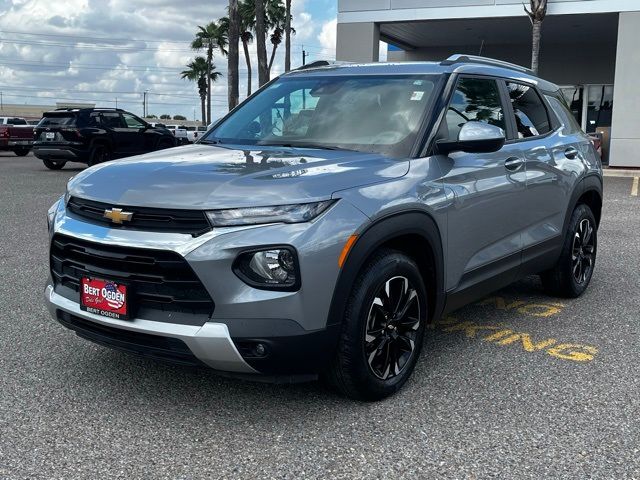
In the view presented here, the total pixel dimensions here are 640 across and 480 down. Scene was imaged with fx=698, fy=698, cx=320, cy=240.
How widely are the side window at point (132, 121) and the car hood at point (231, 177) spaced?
16308 mm

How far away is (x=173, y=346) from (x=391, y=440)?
3.55 ft

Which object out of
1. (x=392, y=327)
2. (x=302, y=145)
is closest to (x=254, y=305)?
(x=392, y=327)

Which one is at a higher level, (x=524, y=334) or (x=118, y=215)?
(x=118, y=215)

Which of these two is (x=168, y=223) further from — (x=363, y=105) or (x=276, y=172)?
(x=363, y=105)

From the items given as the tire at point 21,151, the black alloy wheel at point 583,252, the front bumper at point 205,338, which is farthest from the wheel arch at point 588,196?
the tire at point 21,151

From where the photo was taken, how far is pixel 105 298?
327 centimetres

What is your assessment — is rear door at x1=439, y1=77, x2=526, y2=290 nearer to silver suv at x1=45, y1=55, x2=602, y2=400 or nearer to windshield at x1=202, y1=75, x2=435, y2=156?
silver suv at x1=45, y1=55, x2=602, y2=400

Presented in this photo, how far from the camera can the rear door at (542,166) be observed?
4.83m

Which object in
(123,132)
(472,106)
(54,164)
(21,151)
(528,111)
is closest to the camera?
(472,106)

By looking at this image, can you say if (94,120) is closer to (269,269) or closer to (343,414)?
(343,414)

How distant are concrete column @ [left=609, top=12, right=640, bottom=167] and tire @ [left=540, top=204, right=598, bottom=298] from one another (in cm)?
1669

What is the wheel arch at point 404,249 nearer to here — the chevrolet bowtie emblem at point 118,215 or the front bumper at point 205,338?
the front bumper at point 205,338

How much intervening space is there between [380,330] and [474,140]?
1.18 meters

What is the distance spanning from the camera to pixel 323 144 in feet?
13.4
